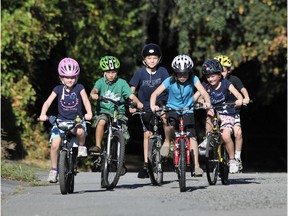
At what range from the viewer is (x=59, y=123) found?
12.9 metres

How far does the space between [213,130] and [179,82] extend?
2.85ft

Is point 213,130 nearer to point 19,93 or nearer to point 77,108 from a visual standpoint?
point 77,108

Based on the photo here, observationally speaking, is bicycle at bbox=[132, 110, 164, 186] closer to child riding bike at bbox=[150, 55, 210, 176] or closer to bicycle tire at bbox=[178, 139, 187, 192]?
child riding bike at bbox=[150, 55, 210, 176]

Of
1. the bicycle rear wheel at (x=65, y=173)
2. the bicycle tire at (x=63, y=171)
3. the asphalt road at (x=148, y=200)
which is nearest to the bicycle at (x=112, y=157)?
the asphalt road at (x=148, y=200)

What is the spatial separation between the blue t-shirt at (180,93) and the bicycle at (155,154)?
31 cm

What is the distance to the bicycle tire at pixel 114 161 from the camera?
1298cm

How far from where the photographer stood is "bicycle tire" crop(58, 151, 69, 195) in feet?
40.7

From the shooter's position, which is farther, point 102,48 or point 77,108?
point 102,48

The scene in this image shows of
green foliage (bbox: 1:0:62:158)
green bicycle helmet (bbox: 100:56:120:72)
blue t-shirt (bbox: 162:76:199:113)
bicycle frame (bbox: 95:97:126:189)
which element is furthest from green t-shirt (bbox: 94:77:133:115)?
green foliage (bbox: 1:0:62:158)

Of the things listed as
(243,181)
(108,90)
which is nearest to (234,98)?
(243,181)

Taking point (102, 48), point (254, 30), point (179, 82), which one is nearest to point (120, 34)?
point (102, 48)

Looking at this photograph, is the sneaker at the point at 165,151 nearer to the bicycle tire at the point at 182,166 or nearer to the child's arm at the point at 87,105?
the bicycle tire at the point at 182,166

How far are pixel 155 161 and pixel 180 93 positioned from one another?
1.04 m

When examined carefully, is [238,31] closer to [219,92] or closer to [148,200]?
[219,92]
